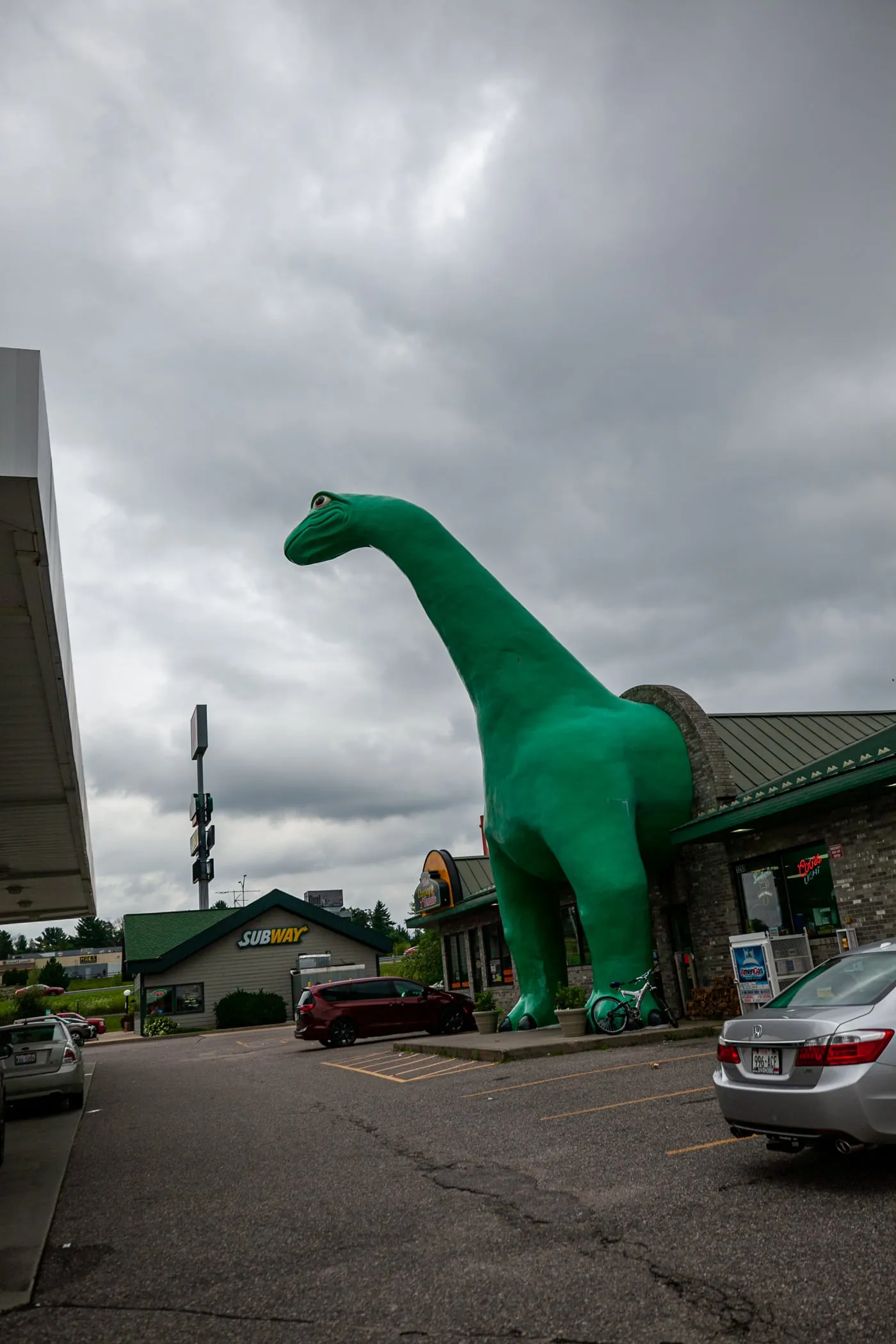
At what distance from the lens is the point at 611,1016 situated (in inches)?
606

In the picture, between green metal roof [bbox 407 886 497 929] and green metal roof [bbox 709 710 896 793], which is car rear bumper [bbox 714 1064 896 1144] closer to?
green metal roof [bbox 709 710 896 793]

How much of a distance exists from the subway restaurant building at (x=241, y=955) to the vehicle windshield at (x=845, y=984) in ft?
121

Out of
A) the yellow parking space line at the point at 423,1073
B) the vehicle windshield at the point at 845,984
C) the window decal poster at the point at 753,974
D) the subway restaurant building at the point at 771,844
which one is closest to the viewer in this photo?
the vehicle windshield at the point at 845,984

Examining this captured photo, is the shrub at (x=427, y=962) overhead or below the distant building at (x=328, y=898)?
below

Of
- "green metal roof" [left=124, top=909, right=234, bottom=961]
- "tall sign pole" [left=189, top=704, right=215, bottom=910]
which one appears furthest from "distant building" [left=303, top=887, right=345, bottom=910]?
"green metal roof" [left=124, top=909, right=234, bottom=961]

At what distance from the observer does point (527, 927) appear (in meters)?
19.0

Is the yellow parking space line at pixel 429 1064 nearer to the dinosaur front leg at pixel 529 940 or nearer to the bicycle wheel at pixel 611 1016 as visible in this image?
the bicycle wheel at pixel 611 1016

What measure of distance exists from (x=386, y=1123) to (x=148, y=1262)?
15.8ft

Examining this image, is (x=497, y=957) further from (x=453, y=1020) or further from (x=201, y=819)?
(x=201, y=819)

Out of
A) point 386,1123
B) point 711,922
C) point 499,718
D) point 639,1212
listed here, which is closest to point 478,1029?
point 711,922

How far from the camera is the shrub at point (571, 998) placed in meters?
17.8

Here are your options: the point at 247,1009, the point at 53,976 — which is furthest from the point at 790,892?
the point at 53,976

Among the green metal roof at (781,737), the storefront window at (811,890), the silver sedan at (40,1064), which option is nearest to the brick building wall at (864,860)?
the storefront window at (811,890)

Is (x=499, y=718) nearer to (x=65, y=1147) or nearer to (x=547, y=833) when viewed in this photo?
(x=547, y=833)
